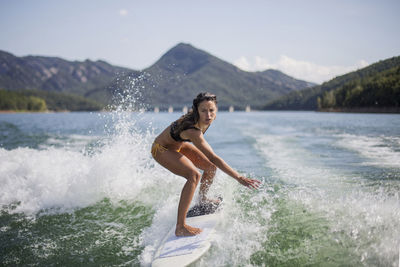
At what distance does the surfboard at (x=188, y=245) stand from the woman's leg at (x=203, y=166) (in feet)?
1.21

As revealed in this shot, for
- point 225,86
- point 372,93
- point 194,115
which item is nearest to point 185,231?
point 194,115

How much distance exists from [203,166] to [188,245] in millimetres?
1286

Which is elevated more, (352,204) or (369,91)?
(369,91)

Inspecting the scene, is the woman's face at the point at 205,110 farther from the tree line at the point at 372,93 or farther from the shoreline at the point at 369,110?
the tree line at the point at 372,93

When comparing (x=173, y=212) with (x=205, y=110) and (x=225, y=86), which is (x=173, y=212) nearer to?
(x=205, y=110)

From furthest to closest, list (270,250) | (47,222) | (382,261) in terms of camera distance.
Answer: (47,222) → (270,250) → (382,261)

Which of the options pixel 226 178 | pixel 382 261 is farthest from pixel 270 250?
pixel 226 178

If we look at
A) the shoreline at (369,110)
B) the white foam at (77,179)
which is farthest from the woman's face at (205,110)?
the shoreline at (369,110)

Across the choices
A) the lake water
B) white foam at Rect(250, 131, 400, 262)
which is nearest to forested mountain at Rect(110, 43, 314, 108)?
the lake water

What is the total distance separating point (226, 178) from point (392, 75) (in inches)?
2375

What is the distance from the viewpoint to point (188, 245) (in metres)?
3.60

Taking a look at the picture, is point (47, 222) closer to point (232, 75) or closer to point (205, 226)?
point (205, 226)

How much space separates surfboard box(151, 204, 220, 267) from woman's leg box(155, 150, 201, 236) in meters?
0.10

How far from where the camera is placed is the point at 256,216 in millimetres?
4590
